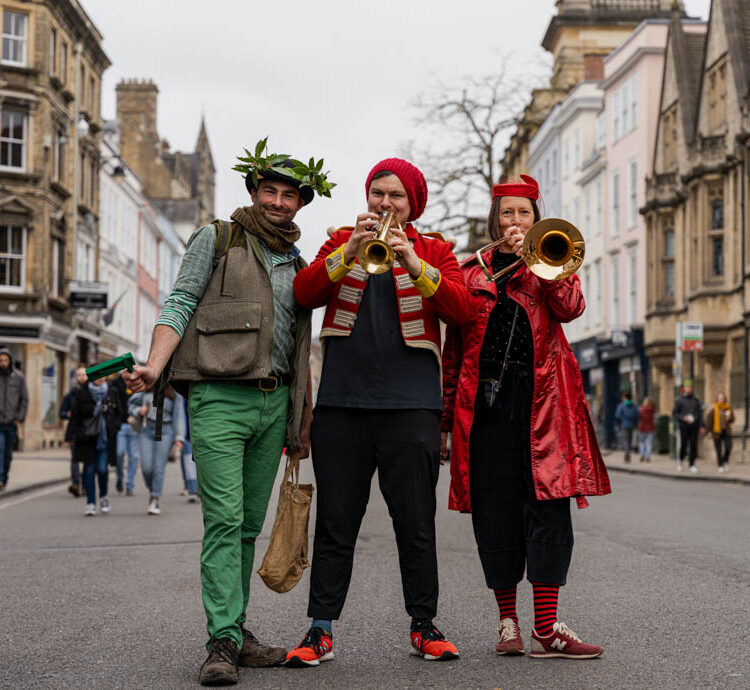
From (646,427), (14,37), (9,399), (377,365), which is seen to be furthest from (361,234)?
(14,37)

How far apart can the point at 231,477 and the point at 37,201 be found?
3677cm

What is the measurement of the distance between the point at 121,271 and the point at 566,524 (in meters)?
54.5

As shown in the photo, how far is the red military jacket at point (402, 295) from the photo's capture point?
5328mm

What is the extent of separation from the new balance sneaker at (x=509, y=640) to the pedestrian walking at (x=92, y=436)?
971cm

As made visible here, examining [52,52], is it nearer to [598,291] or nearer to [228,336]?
[598,291]

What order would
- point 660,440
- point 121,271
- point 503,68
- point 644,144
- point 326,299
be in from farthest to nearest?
point 121,271 < point 503,68 < point 644,144 < point 660,440 < point 326,299

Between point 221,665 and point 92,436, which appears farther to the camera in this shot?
point 92,436

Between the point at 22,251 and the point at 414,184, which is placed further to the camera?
the point at 22,251

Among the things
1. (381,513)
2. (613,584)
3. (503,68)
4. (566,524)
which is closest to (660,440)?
(503,68)

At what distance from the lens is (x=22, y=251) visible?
40.2 meters

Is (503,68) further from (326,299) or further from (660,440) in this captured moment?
(326,299)

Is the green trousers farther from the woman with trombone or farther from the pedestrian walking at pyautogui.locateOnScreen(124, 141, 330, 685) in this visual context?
the woman with trombone

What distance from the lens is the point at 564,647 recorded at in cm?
556

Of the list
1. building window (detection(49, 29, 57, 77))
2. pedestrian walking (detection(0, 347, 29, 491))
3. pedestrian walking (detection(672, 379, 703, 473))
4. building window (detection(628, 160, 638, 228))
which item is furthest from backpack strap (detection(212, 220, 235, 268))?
building window (detection(628, 160, 638, 228))
